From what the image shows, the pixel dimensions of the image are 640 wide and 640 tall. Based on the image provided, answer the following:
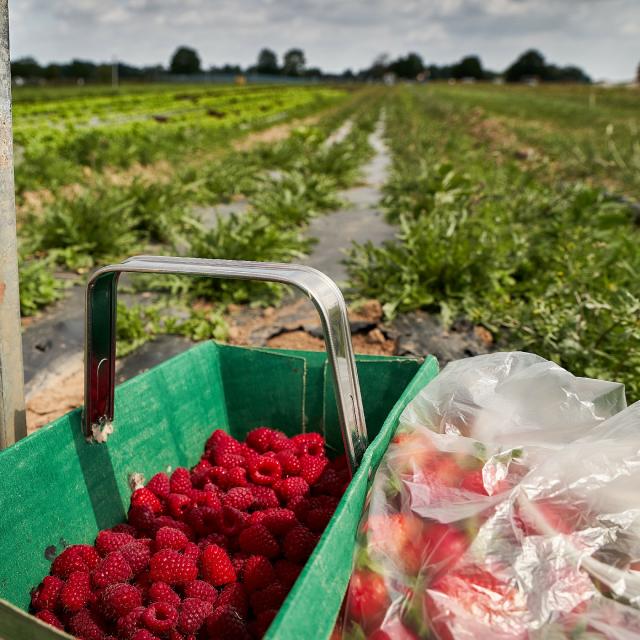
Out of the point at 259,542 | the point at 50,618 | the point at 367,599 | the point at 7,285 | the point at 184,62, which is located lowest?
the point at 50,618

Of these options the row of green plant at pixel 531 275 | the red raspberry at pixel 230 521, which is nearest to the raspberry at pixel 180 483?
the red raspberry at pixel 230 521

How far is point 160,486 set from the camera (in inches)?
78.7

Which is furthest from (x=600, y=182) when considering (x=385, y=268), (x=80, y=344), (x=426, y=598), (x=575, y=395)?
(x=426, y=598)

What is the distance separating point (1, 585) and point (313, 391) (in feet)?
3.60

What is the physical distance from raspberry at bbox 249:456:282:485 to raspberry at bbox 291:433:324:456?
10 cm

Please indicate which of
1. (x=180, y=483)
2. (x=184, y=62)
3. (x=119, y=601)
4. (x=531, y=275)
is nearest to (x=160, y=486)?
(x=180, y=483)

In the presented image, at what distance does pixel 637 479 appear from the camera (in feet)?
4.42

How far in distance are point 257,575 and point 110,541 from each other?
459 millimetres

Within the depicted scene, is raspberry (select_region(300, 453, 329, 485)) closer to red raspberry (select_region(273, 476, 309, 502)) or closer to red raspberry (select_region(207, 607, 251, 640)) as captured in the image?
red raspberry (select_region(273, 476, 309, 502))

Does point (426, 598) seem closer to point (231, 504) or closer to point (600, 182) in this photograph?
point (231, 504)

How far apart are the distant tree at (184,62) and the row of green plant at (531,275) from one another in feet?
367

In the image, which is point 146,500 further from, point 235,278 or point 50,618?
point 235,278

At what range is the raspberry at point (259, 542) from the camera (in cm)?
167

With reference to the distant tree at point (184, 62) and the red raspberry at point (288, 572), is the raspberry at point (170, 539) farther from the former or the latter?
the distant tree at point (184, 62)
